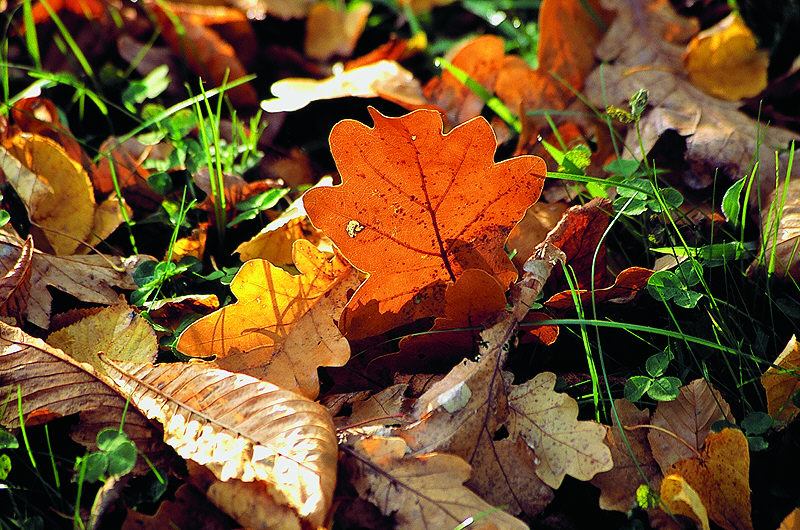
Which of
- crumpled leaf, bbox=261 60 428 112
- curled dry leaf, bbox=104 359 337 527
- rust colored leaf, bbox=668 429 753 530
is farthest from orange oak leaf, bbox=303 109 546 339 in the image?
crumpled leaf, bbox=261 60 428 112

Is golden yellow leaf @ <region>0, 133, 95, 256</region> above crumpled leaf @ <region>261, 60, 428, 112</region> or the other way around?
the other way around

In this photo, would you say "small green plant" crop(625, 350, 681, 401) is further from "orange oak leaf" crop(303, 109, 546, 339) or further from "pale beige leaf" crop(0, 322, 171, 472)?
"pale beige leaf" crop(0, 322, 171, 472)

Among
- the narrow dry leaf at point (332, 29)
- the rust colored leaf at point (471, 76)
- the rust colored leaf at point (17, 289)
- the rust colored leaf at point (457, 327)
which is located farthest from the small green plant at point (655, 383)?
the narrow dry leaf at point (332, 29)

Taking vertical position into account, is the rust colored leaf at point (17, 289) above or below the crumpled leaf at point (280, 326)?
above

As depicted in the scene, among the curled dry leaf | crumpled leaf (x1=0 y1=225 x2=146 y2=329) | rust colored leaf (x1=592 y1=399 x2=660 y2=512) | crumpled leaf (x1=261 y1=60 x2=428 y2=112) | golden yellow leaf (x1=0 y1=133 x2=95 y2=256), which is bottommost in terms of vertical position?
rust colored leaf (x1=592 y1=399 x2=660 y2=512)

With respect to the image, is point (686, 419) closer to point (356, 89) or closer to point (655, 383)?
point (655, 383)

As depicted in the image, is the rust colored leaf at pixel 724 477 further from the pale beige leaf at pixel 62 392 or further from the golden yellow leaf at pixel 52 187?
the golden yellow leaf at pixel 52 187

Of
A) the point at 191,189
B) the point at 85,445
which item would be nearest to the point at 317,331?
the point at 85,445
